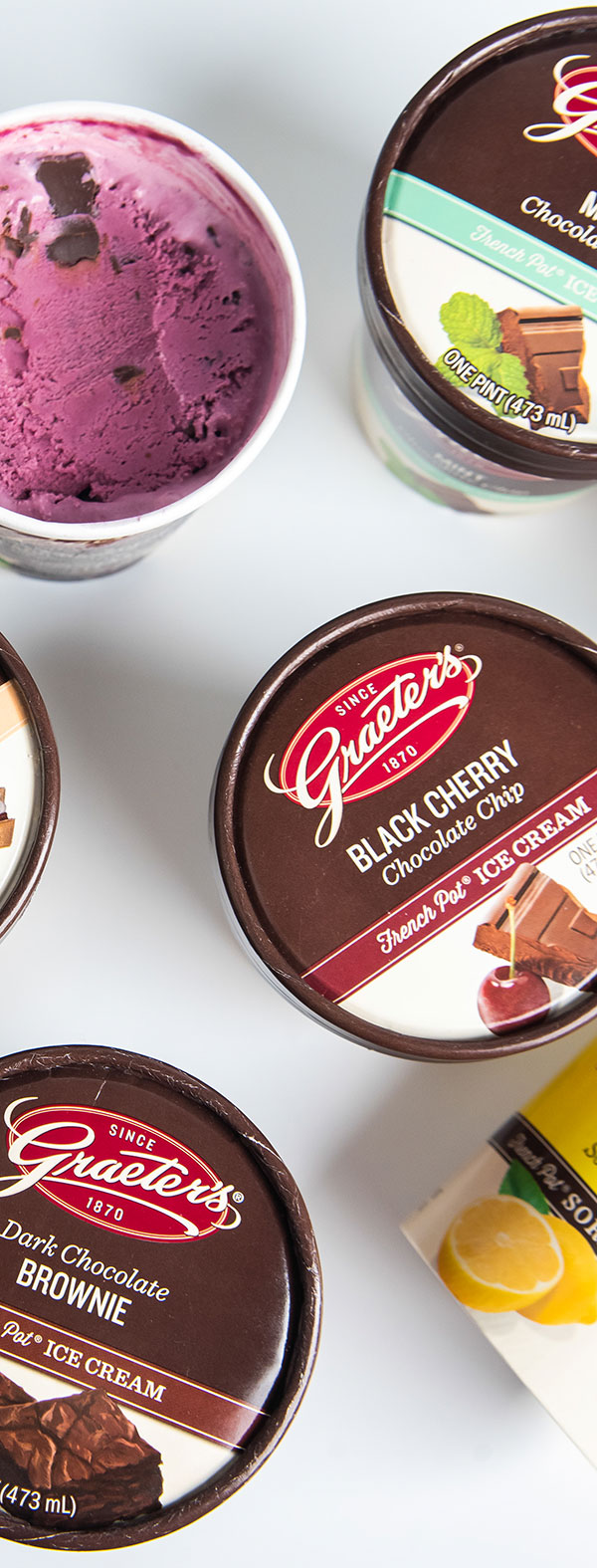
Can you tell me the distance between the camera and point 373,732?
973mm

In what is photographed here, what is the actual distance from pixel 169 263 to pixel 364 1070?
2.44 feet

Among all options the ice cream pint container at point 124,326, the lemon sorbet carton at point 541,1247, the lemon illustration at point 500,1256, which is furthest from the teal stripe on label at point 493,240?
the lemon illustration at point 500,1256

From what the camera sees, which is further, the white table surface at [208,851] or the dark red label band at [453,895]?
the white table surface at [208,851]

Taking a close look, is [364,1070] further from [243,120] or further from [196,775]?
[243,120]

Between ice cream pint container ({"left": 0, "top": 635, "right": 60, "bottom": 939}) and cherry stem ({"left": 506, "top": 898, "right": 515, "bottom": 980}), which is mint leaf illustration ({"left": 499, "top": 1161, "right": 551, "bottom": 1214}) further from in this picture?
ice cream pint container ({"left": 0, "top": 635, "right": 60, "bottom": 939})

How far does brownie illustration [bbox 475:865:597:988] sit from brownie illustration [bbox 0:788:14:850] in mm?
392

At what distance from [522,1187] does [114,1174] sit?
1.18 feet

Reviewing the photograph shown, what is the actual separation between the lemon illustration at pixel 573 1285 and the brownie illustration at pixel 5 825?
0.56 m

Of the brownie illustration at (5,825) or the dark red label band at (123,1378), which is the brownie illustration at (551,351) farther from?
the dark red label band at (123,1378)

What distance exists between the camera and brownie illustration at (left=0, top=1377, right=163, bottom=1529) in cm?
92

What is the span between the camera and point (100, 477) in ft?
3.06

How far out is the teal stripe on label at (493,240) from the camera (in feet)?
3.13

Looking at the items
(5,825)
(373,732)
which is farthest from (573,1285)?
(5,825)

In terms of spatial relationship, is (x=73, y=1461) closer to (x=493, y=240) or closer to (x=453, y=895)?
(x=453, y=895)
